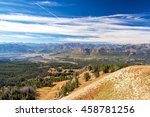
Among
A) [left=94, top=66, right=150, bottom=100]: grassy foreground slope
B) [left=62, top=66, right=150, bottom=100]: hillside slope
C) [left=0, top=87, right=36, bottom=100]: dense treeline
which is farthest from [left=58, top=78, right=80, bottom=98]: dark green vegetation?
[left=94, top=66, right=150, bottom=100]: grassy foreground slope

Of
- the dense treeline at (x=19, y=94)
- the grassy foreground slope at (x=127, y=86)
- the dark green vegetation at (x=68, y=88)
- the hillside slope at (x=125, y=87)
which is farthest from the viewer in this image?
the dense treeline at (x=19, y=94)

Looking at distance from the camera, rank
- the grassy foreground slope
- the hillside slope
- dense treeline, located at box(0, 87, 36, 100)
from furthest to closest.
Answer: dense treeline, located at box(0, 87, 36, 100), the hillside slope, the grassy foreground slope

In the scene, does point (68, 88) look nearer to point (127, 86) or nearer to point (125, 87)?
point (127, 86)

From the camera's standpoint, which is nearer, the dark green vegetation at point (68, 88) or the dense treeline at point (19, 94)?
the dark green vegetation at point (68, 88)

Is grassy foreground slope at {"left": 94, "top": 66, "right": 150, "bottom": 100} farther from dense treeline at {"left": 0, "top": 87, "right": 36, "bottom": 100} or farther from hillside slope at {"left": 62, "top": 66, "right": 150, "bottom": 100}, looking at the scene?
dense treeline at {"left": 0, "top": 87, "right": 36, "bottom": 100}

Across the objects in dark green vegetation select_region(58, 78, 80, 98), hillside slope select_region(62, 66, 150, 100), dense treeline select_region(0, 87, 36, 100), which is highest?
hillside slope select_region(62, 66, 150, 100)

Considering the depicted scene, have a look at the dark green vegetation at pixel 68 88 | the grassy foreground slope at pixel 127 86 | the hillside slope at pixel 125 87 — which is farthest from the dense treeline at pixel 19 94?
the grassy foreground slope at pixel 127 86

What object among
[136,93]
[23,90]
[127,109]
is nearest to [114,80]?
[136,93]

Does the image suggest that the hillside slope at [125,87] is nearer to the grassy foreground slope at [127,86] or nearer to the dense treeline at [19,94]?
the grassy foreground slope at [127,86]
